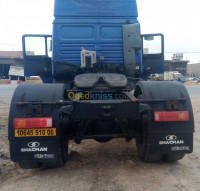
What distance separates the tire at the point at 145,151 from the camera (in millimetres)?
3957

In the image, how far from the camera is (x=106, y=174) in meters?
3.92

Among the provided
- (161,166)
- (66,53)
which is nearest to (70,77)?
(66,53)

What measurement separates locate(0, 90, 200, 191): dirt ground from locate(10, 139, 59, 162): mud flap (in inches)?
13.9

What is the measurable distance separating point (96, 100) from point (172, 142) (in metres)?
1.29

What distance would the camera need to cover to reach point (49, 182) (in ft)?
12.1

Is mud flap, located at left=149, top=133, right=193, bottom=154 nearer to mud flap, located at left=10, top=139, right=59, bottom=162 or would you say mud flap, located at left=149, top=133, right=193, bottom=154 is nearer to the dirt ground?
the dirt ground

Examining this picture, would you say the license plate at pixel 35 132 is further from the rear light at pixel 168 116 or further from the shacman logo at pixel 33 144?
the rear light at pixel 168 116

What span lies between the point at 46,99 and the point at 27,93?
311mm

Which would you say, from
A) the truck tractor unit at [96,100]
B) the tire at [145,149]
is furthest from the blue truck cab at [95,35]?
the tire at [145,149]

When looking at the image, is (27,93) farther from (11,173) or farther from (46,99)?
(11,173)

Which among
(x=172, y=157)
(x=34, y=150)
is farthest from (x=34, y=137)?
(x=172, y=157)

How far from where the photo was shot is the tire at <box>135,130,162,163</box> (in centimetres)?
396

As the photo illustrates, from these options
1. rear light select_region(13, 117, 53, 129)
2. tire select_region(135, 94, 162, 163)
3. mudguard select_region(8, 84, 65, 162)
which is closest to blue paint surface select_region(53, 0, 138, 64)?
tire select_region(135, 94, 162, 163)

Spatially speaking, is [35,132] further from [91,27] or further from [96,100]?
[91,27]
